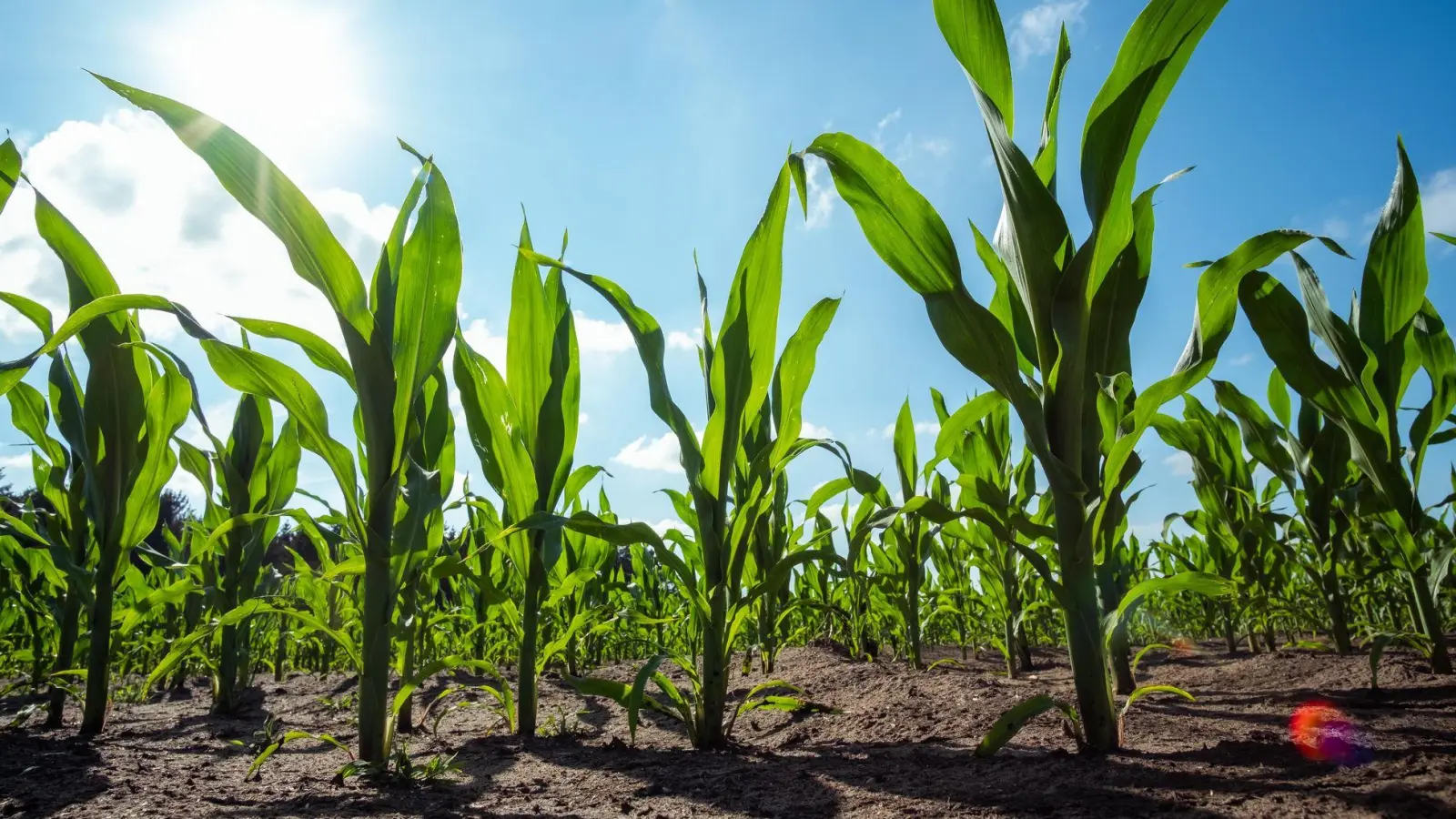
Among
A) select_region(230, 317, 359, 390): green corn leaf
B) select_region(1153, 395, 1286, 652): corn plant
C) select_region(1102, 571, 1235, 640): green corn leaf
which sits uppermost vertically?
select_region(230, 317, 359, 390): green corn leaf

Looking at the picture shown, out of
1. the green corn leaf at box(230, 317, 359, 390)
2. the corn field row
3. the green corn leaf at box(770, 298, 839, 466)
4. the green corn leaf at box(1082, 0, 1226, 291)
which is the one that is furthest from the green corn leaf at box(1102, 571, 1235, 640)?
the green corn leaf at box(230, 317, 359, 390)

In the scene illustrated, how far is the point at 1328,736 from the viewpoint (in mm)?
1354

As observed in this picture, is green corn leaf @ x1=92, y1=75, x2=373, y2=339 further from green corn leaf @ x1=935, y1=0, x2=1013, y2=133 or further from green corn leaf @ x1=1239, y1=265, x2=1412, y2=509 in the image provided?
green corn leaf @ x1=1239, y1=265, x2=1412, y2=509

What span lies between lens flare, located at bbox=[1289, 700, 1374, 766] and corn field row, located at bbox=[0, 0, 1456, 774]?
0.84ft

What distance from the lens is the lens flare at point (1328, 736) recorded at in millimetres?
1202

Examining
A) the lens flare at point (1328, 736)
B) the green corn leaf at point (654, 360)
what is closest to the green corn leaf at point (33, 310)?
the green corn leaf at point (654, 360)

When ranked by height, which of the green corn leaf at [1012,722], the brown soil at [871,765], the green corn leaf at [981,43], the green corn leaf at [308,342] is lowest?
the brown soil at [871,765]

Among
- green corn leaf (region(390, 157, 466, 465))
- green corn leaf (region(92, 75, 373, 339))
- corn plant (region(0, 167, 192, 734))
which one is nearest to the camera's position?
green corn leaf (region(92, 75, 373, 339))

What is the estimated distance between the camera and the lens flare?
1.20 meters

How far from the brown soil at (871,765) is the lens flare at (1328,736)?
0.03m

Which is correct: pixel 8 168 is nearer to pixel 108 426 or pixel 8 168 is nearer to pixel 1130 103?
pixel 108 426

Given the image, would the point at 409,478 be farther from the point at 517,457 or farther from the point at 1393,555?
the point at 1393,555

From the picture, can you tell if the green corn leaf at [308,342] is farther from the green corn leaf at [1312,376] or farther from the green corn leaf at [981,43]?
the green corn leaf at [1312,376]

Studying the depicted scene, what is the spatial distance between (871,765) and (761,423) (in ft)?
4.49
